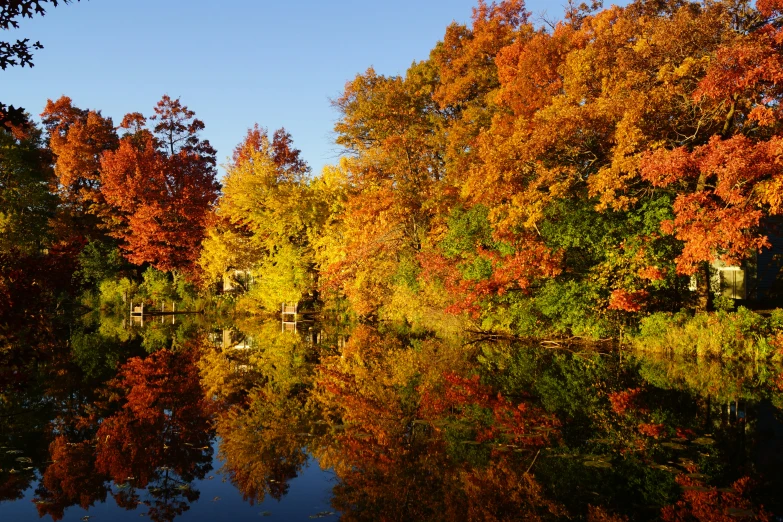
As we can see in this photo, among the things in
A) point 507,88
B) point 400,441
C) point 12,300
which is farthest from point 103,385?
point 507,88

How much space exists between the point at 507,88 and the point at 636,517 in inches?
826

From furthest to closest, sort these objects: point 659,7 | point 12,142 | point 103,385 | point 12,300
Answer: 1. point 12,142
2. point 659,7
3. point 103,385
4. point 12,300

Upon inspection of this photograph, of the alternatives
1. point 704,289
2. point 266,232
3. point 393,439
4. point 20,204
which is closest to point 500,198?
point 704,289

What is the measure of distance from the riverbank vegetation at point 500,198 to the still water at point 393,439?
10.8ft

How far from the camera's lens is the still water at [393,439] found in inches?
282

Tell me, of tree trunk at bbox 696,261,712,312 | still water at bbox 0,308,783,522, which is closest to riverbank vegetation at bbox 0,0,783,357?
tree trunk at bbox 696,261,712,312

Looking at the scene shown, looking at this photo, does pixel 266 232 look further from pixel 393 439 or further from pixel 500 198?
pixel 393 439

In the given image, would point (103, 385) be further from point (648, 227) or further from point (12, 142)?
point (12, 142)

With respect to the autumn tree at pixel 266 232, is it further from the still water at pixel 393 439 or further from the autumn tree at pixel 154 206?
the still water at pixel 393 439

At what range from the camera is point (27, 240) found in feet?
107

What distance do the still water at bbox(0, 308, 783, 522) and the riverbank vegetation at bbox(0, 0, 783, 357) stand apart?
3291 mm

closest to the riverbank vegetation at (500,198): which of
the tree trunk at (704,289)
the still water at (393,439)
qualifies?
the tree trunk at (704,289)

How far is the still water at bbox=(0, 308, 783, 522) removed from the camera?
717 cm

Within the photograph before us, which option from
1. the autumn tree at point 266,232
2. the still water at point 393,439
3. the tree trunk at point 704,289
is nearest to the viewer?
the still water at point 393,439
